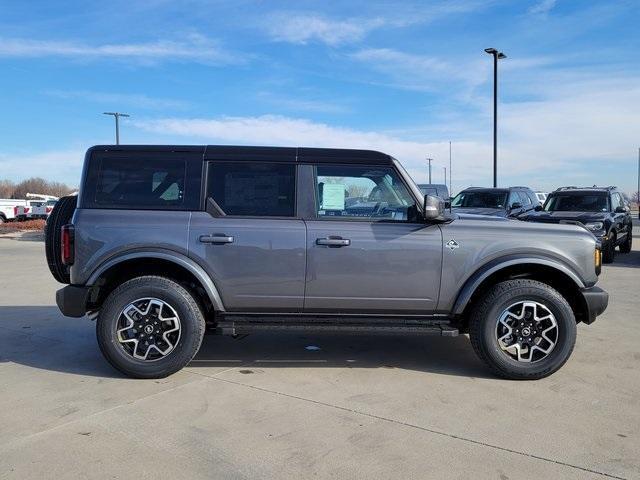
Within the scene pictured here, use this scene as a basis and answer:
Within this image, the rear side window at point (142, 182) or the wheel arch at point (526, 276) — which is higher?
the rear side window at point (142, 182)

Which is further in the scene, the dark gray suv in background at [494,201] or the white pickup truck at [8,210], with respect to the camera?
the white pickup truck at [8,210]

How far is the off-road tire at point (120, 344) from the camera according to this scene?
468 cm

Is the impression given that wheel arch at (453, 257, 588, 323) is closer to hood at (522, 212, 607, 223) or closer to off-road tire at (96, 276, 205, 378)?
off-road tire at (96, 276, 205, 378)

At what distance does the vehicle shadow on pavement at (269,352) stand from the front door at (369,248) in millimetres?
708

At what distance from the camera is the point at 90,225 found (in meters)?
4.71

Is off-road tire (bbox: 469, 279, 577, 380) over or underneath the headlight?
underneath

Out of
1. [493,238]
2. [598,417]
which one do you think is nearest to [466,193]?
[493,238]

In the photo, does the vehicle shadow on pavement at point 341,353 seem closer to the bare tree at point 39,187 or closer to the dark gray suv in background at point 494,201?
the dark gray suv in background at point 494,201

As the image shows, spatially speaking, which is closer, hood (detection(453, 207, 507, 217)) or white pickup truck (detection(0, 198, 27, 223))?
hood (detection(453, 207, 507, 217))

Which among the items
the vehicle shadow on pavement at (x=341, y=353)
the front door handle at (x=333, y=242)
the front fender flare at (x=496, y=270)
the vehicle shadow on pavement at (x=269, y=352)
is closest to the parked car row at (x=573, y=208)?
the vehicle shadow on pavement at (x=341, y=353)

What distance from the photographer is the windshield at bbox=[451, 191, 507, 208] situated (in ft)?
44.9

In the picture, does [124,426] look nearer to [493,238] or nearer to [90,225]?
[90,225]

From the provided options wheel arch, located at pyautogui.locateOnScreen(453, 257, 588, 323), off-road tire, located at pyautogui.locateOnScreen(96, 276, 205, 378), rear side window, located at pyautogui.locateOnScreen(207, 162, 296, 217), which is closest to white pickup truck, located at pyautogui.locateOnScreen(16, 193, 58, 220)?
off-road tire, located at pyautogui.locateOnScreen(96, 276, 205, 378)

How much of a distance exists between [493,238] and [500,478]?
7.15 feet
